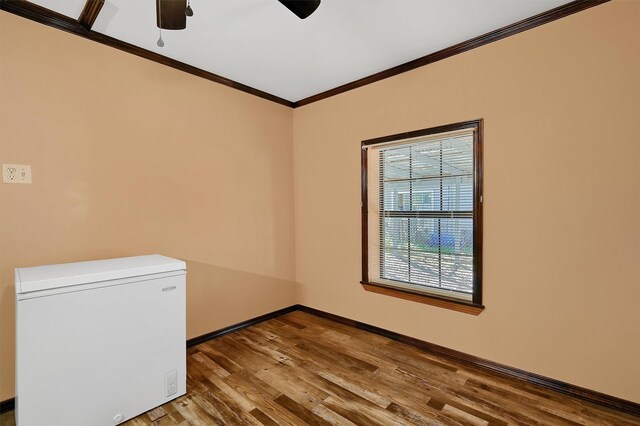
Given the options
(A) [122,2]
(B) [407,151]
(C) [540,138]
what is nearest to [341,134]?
(B) [407,151]

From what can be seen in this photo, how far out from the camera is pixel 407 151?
2.94 meters

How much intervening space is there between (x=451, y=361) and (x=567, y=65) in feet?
7.67

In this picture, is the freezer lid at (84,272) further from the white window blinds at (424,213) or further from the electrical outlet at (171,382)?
the white window blinds at (424,213)

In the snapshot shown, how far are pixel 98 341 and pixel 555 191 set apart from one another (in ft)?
9.94

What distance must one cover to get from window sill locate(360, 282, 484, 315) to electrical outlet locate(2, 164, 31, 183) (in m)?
2.82

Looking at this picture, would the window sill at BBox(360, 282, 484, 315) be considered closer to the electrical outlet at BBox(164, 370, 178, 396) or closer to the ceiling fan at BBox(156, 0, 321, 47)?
the electrical outlet at BBox(164, 370, 178, 396)

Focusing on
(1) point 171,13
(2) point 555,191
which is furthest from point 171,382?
(2) point 555,191

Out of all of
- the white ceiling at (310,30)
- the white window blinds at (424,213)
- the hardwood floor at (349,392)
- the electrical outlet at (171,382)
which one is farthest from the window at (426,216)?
the electrical outlet at (171,382)

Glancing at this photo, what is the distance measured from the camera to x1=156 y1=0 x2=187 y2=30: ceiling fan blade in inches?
62.0

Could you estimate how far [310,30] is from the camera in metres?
2.31

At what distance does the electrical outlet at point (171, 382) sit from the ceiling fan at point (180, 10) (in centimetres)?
213

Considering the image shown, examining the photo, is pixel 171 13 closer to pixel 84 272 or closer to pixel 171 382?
pixel 84 272

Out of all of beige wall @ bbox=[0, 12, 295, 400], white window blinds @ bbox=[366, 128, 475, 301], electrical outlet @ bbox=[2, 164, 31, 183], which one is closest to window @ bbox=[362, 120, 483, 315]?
white window blinds @ bbox=[366, 128, 475, 301]

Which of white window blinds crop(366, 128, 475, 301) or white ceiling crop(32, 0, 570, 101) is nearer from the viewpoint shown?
white ceiling crop(32, 0, 570, 101)
